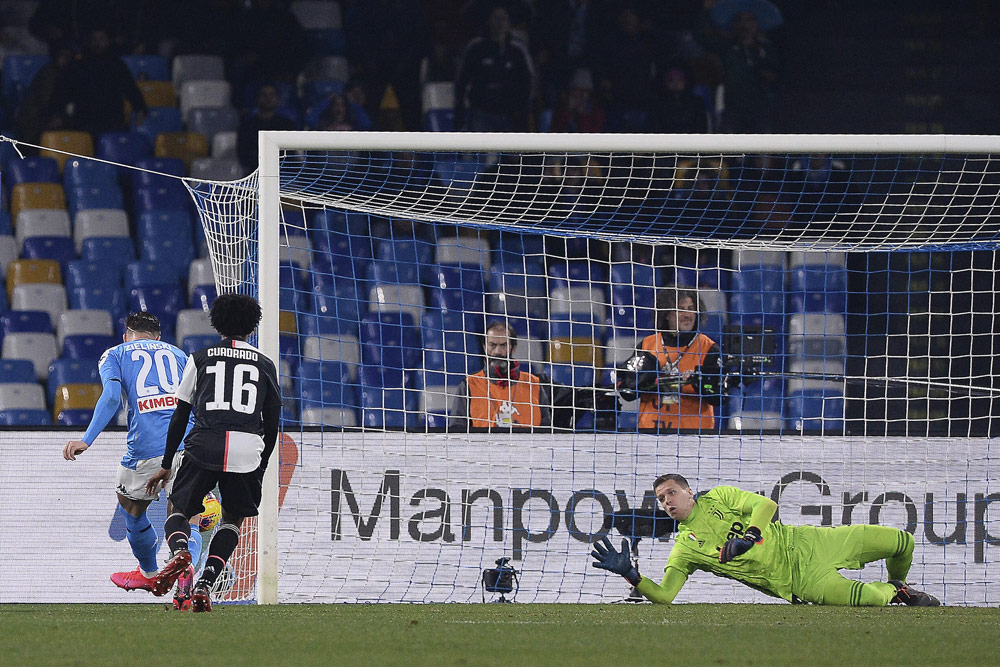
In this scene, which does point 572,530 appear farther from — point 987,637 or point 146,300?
point 146,300

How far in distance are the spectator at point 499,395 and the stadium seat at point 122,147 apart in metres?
4.77

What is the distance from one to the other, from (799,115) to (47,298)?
6.52 meters

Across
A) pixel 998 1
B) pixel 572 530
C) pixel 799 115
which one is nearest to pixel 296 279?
pixel 572 530

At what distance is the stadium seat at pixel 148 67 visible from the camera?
11.8 metres

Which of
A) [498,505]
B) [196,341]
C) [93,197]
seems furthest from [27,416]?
[498,505]

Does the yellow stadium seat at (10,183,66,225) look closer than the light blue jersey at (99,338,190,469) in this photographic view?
No

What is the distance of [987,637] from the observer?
469cm

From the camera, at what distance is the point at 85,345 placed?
1014 centimetres

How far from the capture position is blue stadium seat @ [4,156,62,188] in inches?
438

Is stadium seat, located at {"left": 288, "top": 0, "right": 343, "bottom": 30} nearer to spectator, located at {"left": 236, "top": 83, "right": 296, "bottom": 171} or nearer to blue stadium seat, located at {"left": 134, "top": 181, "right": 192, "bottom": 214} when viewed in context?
spectator, located at {"left": 236, "top": 83, "right": 296, "bottom": 171}

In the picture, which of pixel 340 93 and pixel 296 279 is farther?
pixel 340 93

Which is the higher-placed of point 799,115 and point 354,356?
point 799,115

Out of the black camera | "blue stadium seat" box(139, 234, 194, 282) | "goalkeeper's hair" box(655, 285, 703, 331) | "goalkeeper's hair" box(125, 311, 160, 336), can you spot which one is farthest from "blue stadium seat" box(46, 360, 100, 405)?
"goalkeeper's hair" box(655, 285, 703, 331)

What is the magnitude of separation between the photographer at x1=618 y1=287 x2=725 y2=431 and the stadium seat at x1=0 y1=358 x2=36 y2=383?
4.79 meters
